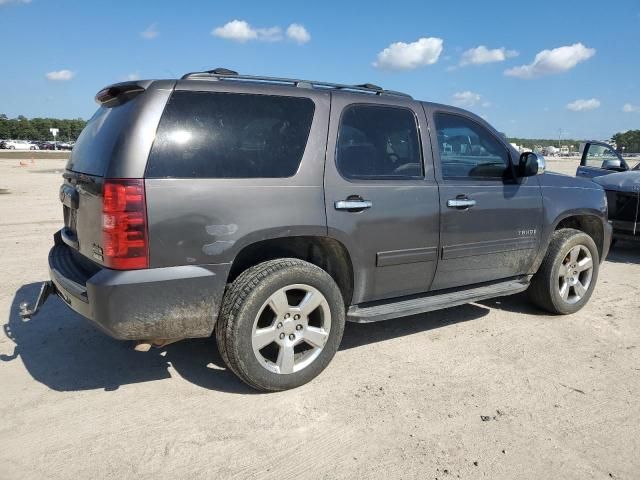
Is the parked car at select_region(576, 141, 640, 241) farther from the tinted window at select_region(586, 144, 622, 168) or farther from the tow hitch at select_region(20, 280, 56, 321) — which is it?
the tow hitch at select_region(20, 280, 56, 321)

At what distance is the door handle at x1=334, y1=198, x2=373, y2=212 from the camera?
3.39 m

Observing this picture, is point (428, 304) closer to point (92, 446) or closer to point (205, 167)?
point (205, 167)

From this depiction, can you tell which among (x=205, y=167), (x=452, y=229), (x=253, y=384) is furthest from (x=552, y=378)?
(x=205, y=167)

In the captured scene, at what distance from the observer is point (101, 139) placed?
3098 millimetres

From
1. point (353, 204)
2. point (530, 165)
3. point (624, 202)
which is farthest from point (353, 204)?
point (624, 202)

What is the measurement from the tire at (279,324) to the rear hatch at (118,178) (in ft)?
2.10

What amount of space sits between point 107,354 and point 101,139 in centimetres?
165

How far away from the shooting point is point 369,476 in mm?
2504

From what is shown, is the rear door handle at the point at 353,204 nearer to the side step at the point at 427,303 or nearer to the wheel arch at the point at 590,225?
the side step at the point at 427,303

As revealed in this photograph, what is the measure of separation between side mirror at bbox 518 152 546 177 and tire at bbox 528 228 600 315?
0.82 metres

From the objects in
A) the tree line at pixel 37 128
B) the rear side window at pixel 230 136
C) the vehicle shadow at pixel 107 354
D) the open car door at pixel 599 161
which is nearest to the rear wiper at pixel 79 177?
the rear side window at pixel 230 136

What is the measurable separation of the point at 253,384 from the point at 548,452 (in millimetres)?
1703

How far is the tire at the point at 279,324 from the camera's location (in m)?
3.09

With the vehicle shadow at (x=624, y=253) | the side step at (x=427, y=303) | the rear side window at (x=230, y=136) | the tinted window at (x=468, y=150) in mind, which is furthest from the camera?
the vehicle shadow at (x=624, y=253)
